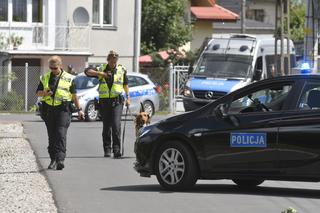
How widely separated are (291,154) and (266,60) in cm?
1909

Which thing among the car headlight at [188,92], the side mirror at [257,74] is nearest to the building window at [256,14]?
the side mirror at [257,74]

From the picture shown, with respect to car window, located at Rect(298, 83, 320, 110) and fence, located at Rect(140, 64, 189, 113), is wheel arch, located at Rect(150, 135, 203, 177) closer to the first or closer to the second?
car window, located at Rect(298, 83, 320, 110)

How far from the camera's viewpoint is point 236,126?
10766mm

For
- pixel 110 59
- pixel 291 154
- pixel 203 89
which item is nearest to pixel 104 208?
pixel 291 154

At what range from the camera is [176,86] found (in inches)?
1407

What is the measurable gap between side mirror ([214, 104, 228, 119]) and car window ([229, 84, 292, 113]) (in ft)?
0.22

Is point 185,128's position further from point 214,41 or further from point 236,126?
point 214,41

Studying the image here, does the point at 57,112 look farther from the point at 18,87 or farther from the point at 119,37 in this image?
the point at 119,37

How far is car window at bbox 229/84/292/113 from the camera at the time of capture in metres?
10.8

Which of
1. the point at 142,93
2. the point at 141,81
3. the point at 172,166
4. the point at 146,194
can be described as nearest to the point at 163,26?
the point at 141,81

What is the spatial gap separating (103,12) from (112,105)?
24122 mm

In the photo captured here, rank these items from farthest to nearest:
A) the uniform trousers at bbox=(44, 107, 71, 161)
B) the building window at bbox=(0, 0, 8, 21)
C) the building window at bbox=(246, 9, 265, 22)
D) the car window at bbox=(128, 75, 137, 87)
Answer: the building window at bbox=(246, 9, 265, 22) → the building window at bbox=(0, 0, 8, 21) → the car window at bbox=(128, 75, 137, 87) → the uniform trousers at bbox=(44, 107, 71, 161)

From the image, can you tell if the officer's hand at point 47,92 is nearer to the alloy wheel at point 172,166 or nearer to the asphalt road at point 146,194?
the asphalt road at point 146,194

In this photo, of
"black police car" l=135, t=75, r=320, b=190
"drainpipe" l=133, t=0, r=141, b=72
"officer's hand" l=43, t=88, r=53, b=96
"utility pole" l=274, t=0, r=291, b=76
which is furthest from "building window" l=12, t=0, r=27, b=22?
"black police car" l=135, t=75, r=320, b=190
